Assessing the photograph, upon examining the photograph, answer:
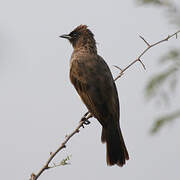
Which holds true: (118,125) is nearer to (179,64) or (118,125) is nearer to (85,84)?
(85,84)

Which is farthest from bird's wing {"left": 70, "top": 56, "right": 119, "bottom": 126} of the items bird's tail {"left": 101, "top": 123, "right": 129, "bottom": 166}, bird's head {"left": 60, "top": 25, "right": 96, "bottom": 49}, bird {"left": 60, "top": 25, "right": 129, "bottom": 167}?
bird's head {"left": 60, "top": 25, "right": 96, "bottom": 49}

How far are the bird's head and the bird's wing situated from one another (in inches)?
30.9

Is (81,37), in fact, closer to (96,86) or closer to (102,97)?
(96,86)

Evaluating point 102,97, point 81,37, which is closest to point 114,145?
point 102,97

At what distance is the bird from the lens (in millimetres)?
5453

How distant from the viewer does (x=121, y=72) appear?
4844mm

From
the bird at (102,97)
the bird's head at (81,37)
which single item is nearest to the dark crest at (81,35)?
the bird's head at (81,37)

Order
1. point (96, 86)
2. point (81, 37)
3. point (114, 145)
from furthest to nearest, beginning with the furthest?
point (81, 37) → point (96, 86) → point (114, 145)

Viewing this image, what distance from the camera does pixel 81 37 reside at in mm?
7191

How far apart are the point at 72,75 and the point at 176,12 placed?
3869mm

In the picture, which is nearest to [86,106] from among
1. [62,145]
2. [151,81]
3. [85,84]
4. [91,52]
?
Answer: [85,84]

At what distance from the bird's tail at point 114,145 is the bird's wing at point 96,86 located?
141 millimetres

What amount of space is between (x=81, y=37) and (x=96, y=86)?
5.79 feet

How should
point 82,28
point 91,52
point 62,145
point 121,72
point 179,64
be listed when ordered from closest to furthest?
point 179,64 → point 62,145 → point 121,72 → point 91,52 → point 82,28
